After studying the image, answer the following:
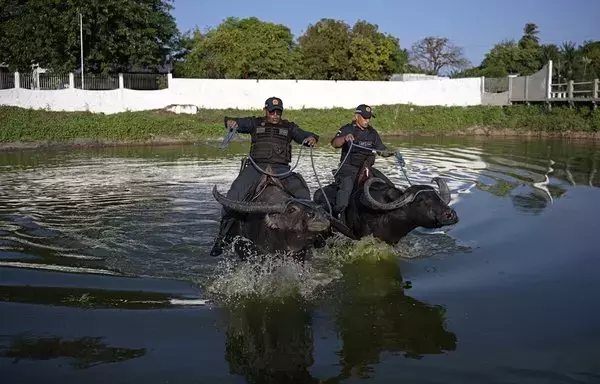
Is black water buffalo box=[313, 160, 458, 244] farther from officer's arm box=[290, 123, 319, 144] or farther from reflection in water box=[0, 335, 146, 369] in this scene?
reflection in water box=[0, 335, 146, 369]

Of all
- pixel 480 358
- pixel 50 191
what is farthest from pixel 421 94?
pixel 480 358

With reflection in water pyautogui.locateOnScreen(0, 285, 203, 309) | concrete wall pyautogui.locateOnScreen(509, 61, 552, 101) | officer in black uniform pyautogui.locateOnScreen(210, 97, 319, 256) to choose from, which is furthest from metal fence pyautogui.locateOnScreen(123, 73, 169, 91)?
reflection in water pyautogui.locateOnScreen(0, 285, 203, 309)

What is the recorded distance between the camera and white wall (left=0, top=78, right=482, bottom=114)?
32.7 metres

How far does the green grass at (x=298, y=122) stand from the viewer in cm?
2942

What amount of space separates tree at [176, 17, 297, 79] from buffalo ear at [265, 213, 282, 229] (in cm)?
3900

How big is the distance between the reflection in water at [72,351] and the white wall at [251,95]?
29.5 meters

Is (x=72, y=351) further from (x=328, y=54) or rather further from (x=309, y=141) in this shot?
(x=328, y=54)

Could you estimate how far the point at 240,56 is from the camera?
4491 cm

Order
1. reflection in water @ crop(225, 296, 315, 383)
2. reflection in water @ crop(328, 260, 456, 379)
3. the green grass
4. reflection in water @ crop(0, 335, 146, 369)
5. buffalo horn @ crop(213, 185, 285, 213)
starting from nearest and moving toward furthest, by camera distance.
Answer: reflection in water @ crop(225, 296, 315, 383), reflection in water @ crop(0, 335, 146, 369), reflection in water @ crop(328, 260, 456, 379), buffalo horn @ crop(213, 185, 285, 213), the green grass

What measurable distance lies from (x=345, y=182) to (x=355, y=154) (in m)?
0.55

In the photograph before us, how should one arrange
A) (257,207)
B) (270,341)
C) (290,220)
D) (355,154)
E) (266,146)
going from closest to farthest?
(270,341), (290,220), (257,207), (266,146), (355,154)

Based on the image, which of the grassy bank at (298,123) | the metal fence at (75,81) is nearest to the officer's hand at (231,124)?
the grassy bank at (298,123)

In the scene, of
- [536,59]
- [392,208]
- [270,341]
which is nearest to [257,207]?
[270,341]

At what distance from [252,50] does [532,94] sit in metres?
20.0
